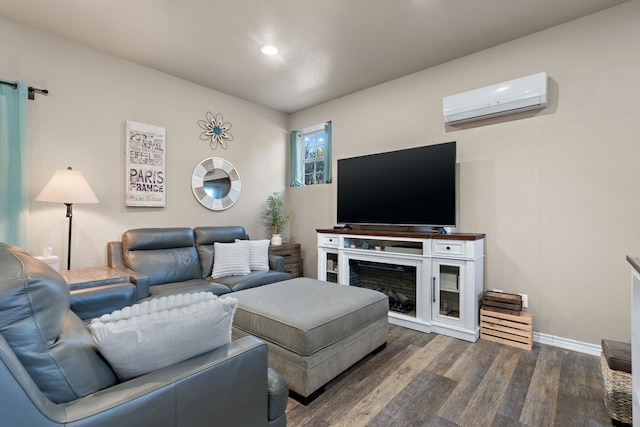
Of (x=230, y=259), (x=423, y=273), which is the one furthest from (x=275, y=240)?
(x=423, y=273)

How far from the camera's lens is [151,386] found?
835mm

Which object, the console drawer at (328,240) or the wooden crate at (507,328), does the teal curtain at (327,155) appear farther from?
the wooden crate at (507,328)

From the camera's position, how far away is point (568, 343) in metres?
2.52

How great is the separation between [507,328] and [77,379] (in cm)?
295

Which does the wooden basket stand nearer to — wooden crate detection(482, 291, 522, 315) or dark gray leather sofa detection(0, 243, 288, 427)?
wooden crate detection(482, 291, 522, 315)

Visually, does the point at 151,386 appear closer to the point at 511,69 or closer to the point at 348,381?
the point at 348,381

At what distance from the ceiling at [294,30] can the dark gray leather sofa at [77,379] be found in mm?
2402

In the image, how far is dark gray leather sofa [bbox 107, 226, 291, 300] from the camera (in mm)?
2902

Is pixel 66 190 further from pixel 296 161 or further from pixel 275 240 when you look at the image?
pixel 296 161

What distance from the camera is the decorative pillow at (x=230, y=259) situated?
325cm

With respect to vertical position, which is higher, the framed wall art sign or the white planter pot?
the framed wall art sign

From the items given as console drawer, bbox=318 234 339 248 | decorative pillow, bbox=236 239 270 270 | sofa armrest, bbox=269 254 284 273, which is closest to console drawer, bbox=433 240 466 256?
console drawer, bbox=318 234 339 248

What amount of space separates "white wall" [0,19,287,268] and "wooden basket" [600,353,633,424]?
3.90m

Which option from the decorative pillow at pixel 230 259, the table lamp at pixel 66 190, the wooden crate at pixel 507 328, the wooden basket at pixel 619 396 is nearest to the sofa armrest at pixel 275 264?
the decorative pillow at pixel 230 259
